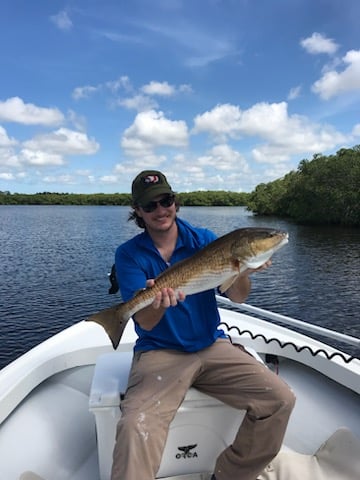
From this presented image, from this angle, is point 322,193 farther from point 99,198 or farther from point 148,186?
point 99,198

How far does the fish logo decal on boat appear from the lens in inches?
96.7

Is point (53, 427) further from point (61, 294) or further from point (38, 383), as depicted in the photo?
point (61, 294)

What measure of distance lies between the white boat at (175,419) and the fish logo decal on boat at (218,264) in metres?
0.73

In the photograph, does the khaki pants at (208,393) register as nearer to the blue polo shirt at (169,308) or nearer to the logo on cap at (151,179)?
the blue polo shirt at (169,308)

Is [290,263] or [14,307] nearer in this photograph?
[14,307]

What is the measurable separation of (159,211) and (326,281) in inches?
680

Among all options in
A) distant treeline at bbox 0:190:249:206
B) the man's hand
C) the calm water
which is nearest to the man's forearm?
the man's hand

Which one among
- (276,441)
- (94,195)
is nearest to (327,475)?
(276,441)

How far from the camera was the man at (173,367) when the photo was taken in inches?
95.9

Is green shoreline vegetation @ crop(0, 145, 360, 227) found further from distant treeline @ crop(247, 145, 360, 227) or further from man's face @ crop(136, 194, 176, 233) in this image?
man's face @ crop(136, 194, 176, 233)

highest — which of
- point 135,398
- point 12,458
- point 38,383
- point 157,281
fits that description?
point 157,281

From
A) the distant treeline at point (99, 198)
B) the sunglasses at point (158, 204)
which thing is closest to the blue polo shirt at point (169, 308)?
the sunglasses at point (158, 204)

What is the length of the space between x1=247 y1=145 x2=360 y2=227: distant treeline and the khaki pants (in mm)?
50146

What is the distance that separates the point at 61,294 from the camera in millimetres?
15805
